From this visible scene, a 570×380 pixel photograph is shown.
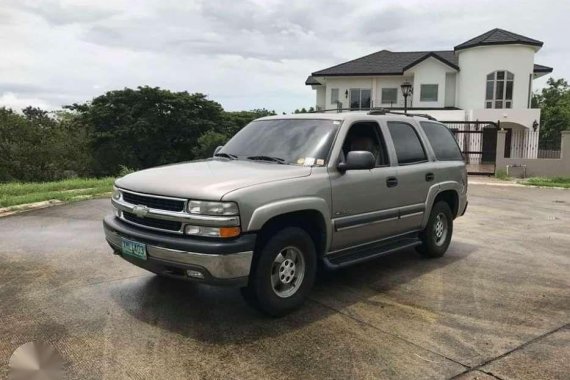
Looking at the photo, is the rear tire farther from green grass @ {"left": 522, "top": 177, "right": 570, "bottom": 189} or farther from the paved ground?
green grass @ {"left": 522, "top": 177, "right": 570, "bottom": 189}

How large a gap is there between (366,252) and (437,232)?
6.06ft

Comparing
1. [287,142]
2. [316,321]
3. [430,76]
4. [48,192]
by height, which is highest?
[430,76]

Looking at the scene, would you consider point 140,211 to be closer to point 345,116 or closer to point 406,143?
point 345,116

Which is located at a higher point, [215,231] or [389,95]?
[389,95]

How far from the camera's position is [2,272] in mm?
5961

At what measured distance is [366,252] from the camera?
17.9 feet

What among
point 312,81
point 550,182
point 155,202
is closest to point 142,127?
point 312,81

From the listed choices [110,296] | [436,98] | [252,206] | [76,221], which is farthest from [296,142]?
[436,98]

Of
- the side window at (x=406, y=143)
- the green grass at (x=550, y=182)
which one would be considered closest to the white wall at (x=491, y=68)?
the green grass at (x=550, y=182)

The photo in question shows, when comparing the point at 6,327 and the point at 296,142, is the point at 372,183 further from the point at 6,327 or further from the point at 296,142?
the point at 6,327

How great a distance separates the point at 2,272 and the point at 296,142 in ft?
12.5

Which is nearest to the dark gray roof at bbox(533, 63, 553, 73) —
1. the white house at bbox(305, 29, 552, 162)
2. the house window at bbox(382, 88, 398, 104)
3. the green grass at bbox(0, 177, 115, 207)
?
the white house at bbox(305, 29, 552, 162)

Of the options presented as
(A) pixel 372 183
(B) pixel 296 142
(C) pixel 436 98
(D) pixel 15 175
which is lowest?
(D) pixel 15 175

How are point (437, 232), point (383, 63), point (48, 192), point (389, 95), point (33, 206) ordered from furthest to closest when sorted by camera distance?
point (383, 63) < point (389, 95) < point (48, 192) < point (33, 206) < point (437, 232)
